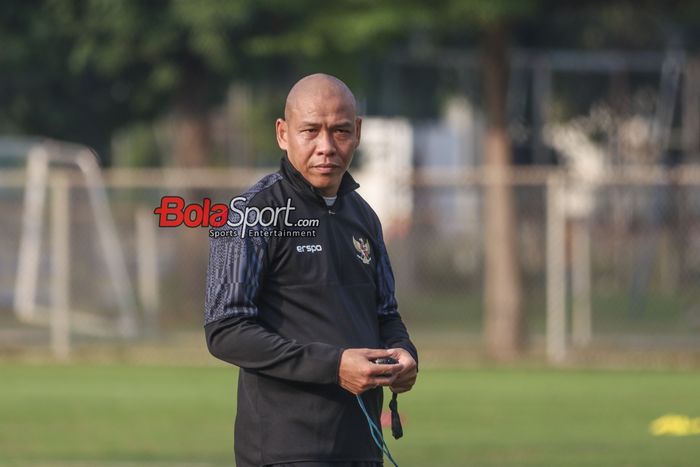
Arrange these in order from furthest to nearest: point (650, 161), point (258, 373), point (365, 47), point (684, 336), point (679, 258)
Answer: point (650, 161) < point (679, 258) < point (684, 336) < point (365, 47) < point (258, 373)

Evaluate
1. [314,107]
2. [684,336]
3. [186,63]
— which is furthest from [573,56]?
[314,107]

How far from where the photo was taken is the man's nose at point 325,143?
15.5ft

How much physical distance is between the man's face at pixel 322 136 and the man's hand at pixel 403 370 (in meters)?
0.55

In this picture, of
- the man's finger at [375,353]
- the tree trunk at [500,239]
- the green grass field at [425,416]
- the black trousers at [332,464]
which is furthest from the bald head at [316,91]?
the tree trunk at [500,239]

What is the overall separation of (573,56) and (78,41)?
39.0 ft

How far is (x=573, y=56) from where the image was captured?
3259cm

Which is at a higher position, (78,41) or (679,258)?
(78,41)

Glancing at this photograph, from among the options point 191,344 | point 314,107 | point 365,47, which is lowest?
point 191,344

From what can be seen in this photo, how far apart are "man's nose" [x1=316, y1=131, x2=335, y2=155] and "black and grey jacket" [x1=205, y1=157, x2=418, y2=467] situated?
0.39 ft

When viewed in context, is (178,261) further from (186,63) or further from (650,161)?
(650,161)

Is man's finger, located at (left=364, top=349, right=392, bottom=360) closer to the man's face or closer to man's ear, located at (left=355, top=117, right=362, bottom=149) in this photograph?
the man's face

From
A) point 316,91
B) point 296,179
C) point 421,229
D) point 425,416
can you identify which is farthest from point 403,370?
point 421,229

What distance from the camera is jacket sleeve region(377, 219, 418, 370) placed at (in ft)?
16.5

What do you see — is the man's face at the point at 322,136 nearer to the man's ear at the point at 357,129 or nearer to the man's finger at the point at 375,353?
the man's ear at the point at 357,129
